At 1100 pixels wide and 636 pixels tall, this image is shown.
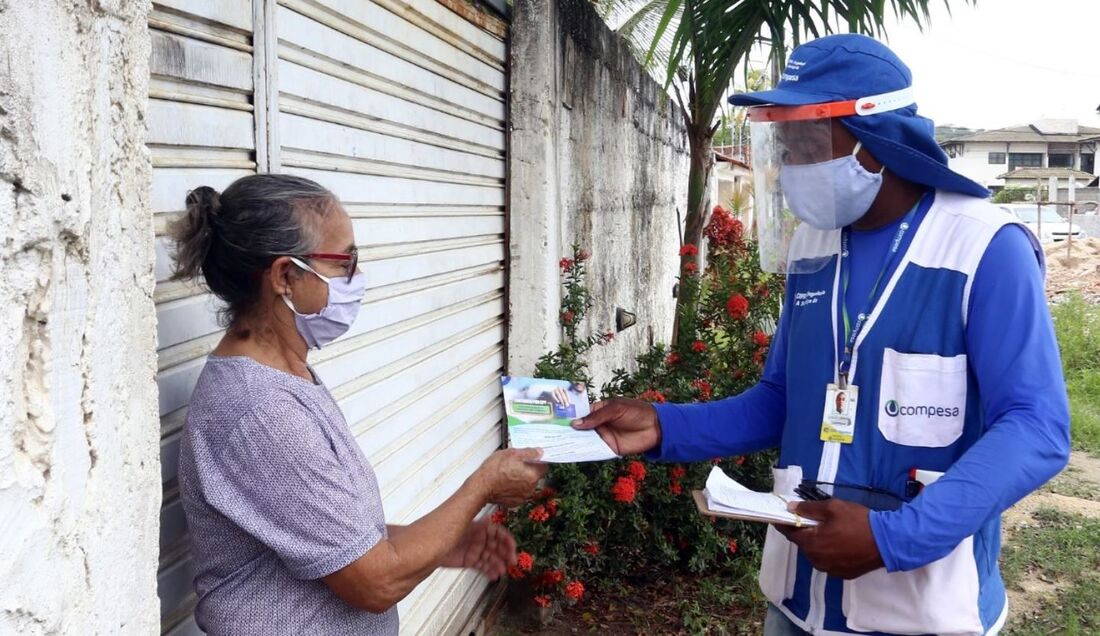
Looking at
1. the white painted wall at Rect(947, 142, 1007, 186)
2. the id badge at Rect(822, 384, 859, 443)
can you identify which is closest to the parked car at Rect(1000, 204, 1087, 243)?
the white painted wall at Rect(947, 142, 1007, 186)

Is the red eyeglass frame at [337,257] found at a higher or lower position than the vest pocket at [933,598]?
higher

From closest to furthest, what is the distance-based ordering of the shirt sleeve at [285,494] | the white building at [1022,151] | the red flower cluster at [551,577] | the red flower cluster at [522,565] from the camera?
the shirt sleeve at [285,494] < the red flower cluster at [522,565] < the red flower cluster at [551,577] < the white building at [1022,151]

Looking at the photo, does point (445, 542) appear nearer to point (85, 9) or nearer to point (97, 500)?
point (97, 500)

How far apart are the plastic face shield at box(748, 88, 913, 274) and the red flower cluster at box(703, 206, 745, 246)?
9.85ft

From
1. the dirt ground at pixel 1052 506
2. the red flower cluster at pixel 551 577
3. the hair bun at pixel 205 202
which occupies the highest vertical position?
the hair bun at pixel 205 202

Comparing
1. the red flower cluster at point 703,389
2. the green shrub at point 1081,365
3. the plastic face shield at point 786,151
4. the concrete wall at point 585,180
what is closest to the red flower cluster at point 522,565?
the concrete wall at point 585,180

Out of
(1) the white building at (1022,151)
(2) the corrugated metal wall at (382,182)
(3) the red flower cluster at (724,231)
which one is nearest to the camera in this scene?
(2) the corrugated metal wall at (382,182)

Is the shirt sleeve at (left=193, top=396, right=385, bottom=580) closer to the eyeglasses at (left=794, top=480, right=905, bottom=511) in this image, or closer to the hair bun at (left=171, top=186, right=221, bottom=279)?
the hair bun at (left=171, top=186, right=221, bottom=279)

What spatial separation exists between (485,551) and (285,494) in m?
0.71

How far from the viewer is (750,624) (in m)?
4.54

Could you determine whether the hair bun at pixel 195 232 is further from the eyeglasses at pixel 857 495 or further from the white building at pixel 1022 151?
the white building at pixel 1022 151

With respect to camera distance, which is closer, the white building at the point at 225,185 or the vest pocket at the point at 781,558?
A: the white building at the point at 225,185

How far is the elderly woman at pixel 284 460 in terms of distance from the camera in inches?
65.9

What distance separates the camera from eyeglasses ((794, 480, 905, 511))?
2.04 m
